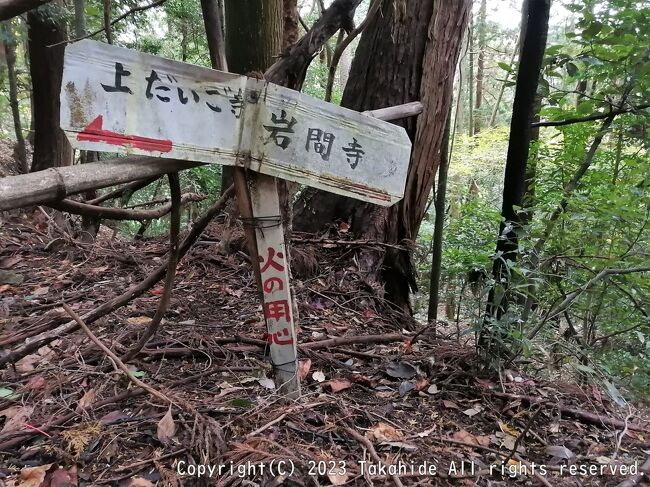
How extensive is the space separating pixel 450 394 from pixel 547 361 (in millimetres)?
606

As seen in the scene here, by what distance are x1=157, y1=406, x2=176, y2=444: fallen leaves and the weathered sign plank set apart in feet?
3.34

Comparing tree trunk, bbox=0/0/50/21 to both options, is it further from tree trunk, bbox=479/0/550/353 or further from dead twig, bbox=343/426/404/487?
tree trunk, bbox=479/0/550/353

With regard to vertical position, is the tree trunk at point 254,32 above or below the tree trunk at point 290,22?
above

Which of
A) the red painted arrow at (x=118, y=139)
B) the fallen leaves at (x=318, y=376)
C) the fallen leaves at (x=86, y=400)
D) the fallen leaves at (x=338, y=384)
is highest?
the red painted arrow at (x=118, y=139)

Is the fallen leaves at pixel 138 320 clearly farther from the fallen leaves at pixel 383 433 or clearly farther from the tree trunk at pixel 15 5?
the tree trunk at pixel 15 5

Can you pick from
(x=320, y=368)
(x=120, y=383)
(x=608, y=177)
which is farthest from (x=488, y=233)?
(x=120, y=383)

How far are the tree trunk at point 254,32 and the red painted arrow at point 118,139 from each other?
214cm

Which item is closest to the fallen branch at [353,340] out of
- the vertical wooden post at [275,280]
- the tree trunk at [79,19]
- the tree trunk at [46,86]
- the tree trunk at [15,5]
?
the vertical wooden post at [275,280]

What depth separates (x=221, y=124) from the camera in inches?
61.4

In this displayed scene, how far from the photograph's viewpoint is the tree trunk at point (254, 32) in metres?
3.51

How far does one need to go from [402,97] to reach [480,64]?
45.3 feet

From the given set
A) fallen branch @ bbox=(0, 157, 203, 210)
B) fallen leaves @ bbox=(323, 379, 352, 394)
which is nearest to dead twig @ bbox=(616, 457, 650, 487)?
fallen leaves @ bbox=(323, 379, 352, 394)

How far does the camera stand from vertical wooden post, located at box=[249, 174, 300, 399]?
172 cm

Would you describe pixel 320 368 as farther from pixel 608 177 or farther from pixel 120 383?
pixel 608 177
